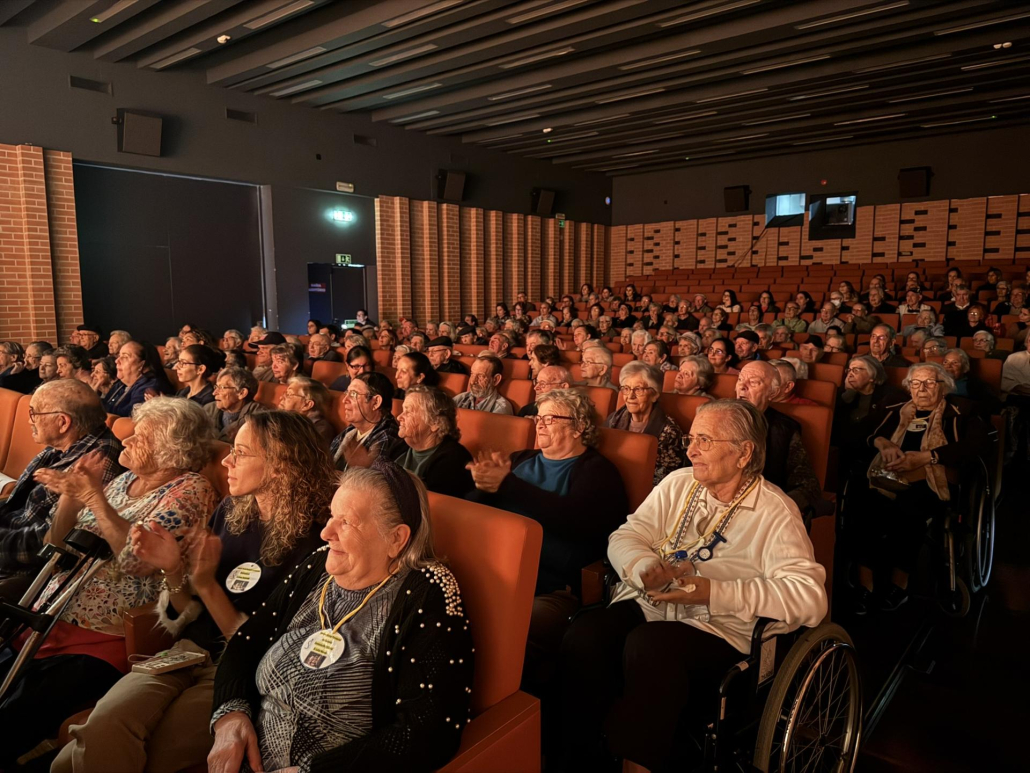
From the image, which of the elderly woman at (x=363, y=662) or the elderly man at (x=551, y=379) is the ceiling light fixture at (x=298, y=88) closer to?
the elderly man at (x=551, y=379)

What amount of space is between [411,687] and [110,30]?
29.7ft

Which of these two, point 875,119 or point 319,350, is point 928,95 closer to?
point 875,119

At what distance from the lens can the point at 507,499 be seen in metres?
2.54

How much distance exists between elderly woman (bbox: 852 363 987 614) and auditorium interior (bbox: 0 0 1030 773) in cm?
2

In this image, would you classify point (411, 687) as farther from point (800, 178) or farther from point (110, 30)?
point (800, 178)

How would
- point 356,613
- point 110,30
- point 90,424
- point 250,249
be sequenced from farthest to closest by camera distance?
point 250,249
point 110,30
point 90,424
point 356,613

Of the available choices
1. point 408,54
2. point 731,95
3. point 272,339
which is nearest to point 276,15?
point 408,54

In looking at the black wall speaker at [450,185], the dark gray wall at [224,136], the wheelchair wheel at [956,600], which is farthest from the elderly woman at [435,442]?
the black wall speaker at [450,185]

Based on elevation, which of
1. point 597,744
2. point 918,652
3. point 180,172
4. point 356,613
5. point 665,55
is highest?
point 665,55

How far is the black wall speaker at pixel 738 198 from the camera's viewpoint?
51.8ft

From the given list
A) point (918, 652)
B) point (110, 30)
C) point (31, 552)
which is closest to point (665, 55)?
point (110, 30)

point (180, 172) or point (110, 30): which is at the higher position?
point (110, 30)

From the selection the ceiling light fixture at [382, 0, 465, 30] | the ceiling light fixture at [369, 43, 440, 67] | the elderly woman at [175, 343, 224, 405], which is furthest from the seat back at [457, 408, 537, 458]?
the ceiling light fixture at [369, 43, 440, 67]

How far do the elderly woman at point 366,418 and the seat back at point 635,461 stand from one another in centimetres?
108
